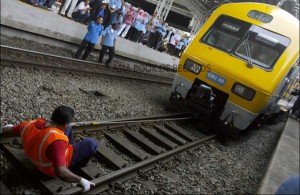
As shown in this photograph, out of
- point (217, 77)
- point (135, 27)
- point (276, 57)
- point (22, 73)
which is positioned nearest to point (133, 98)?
point (217, 77)

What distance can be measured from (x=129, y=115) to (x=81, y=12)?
7331 millimetres

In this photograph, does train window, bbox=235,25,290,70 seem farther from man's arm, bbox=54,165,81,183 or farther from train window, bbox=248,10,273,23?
man's arm, bbox=54,165,81,183

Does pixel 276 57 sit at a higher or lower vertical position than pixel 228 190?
higher

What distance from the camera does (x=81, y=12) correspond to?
13375mm

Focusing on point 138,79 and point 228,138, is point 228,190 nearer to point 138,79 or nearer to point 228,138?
point 228,138

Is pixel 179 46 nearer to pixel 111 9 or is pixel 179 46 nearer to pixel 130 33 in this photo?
pixel 130 33

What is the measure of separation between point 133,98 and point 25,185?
5.56 meters

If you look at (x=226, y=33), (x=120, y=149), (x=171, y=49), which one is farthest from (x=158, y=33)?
(x=120, y=149)

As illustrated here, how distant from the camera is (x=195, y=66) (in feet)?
27.6

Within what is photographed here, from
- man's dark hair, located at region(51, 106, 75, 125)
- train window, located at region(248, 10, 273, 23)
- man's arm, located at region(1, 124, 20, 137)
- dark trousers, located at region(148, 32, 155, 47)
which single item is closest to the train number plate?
train window, located at region(248, 10, 273, 23)

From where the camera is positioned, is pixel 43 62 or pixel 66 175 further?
pixel 43 62

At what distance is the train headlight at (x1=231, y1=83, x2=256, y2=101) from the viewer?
772cm

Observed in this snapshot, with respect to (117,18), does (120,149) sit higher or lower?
lower

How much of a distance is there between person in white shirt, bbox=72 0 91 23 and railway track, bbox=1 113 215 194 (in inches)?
276
